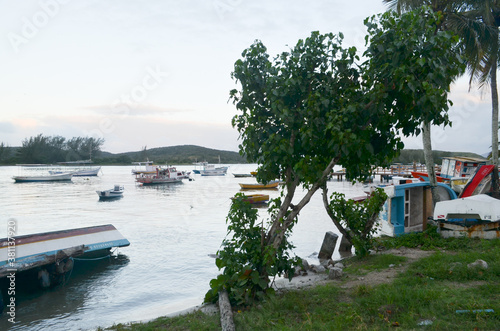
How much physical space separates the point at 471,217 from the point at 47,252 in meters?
14.3

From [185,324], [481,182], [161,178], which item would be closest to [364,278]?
[185,324]

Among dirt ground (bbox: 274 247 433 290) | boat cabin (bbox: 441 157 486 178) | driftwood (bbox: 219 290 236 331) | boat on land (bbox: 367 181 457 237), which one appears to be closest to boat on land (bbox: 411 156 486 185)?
boat cabin (bbox: 441 157 486 178)

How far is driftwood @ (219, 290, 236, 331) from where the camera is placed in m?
6.13

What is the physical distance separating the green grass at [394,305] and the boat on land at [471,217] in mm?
2390

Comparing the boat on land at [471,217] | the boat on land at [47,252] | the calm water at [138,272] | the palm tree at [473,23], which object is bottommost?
the calm water at [138,272]

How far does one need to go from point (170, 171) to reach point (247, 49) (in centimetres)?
6608

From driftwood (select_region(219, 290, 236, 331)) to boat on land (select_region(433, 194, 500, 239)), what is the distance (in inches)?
321

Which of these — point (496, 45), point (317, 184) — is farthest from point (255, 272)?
point (496, 45)

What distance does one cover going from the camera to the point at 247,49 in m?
8.11

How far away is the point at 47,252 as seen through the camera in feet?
42.8

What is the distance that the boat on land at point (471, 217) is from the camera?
36.8ft

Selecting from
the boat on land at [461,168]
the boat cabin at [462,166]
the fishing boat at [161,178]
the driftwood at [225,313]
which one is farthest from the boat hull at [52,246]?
the fishing boat at [161,178]

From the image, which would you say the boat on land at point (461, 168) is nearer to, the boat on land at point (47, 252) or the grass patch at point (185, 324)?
the boat on land at point (47, 252)

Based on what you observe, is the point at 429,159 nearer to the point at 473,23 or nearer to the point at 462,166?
the point at 473,23
